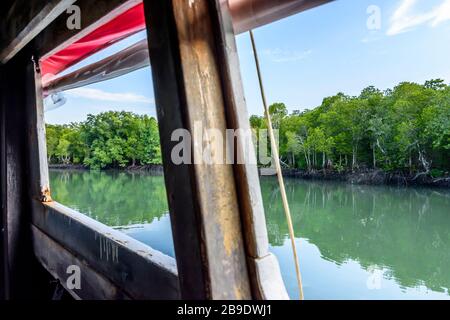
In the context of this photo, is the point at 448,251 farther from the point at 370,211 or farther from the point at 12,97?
the point at 12,97

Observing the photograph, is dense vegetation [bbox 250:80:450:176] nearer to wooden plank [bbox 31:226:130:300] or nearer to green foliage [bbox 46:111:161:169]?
green foliage [bbox 46:111:161:169]

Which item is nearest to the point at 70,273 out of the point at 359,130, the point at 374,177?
the point at 359,130

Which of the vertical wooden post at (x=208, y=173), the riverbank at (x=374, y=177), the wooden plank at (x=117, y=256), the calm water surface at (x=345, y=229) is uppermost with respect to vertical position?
the vertical wooden post at (x=208, y=173)

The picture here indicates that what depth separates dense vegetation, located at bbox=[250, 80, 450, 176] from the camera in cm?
554

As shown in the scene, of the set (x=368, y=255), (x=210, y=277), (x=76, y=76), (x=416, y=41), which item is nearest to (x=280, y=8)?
(x=210, y=277)

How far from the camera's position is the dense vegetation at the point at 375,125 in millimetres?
5535

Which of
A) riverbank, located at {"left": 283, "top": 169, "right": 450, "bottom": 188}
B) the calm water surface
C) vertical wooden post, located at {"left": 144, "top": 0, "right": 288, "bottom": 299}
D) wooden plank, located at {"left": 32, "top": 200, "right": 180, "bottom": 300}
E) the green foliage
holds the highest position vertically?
the green foliage

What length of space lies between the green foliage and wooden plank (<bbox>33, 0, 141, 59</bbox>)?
4.37ft

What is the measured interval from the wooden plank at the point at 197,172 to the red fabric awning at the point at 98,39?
53cm

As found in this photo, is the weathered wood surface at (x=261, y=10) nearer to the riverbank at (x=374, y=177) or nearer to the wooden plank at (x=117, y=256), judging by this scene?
the wooden plank at (x=117, y=256)

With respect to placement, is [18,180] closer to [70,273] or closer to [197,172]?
[70,273]

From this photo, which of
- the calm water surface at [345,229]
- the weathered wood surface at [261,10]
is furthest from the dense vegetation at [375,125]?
the weathered wood surface at [261,10]
